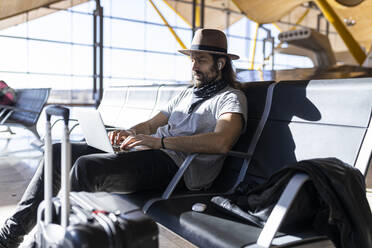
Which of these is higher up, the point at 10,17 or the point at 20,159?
the point at 10,17

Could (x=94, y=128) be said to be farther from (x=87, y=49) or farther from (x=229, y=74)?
(x=87, y=49)

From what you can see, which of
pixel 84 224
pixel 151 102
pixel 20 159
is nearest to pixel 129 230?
pixel 84 224

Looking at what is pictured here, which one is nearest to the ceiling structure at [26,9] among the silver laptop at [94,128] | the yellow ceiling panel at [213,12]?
the yellow ceiling panel at [213,12]

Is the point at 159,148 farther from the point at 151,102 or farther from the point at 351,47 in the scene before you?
the point at 351,47

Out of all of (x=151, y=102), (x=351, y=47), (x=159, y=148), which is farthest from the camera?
(x=351, y=47)

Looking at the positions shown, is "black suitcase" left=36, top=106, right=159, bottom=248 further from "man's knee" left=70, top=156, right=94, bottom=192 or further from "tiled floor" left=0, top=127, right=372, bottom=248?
"man's knee" left=70, top=156, right=94, bottom=192

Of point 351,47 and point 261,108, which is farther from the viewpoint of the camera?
point 351,47

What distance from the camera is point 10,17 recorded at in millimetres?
13945

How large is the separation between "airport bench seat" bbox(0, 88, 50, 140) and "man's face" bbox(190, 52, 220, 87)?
12.6 feet

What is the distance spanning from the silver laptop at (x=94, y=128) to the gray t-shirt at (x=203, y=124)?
42cm

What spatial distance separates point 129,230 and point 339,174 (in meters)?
0.79

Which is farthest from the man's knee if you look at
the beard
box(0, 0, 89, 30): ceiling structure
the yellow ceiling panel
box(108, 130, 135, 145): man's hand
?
the yellow ceiling panel

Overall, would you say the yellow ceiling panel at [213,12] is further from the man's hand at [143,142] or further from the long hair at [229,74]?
the man's hand at [143,142]

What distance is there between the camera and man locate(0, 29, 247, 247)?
185 centimetres
